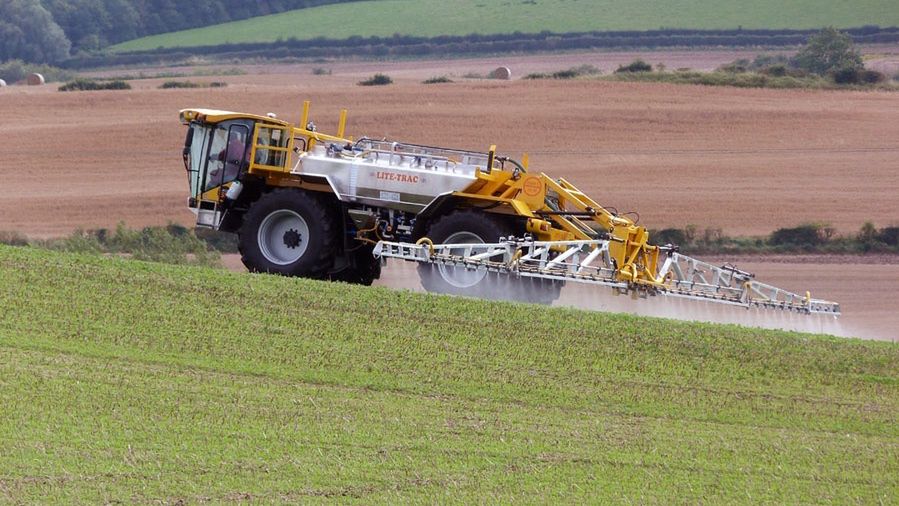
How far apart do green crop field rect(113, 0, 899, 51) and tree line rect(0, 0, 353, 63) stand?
1903 mm

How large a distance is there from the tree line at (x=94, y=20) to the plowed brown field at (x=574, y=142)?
108ft

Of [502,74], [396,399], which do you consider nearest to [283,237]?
[396,399]

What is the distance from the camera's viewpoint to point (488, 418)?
10625 millimetres

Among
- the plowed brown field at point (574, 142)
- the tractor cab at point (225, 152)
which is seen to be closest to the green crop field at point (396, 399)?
the tractor cab at point (225, 152)

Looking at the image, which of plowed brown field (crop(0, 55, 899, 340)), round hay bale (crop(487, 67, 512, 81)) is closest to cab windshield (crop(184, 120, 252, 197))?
plowed brown field (crop(0, 55, 899, 340))

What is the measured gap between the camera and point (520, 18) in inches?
2896

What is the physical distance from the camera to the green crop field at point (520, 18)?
67.8m

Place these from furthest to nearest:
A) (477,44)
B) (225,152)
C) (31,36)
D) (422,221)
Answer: (31,36), (477,44), (225,152), (422,221)

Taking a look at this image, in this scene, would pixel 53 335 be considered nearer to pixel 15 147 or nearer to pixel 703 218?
pixel 703 218

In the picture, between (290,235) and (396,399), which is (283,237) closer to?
(290,235)

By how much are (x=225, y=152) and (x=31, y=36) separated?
62.8 m

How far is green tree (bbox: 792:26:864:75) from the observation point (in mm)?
51656

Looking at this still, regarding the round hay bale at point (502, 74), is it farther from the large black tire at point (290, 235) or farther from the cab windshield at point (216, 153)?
the large black tire at point (290, 235)

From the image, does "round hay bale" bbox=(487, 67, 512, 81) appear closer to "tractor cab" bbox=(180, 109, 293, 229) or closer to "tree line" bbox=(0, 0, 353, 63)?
"tractor cab" bbox=(180, 109, 293, 229)
